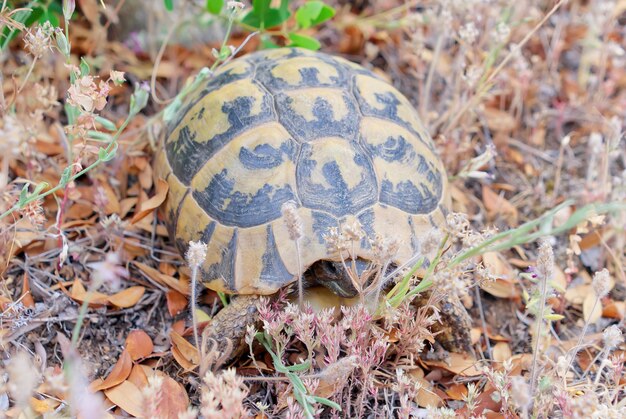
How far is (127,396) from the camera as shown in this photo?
7.56ft

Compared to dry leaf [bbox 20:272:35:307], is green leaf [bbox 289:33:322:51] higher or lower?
higher

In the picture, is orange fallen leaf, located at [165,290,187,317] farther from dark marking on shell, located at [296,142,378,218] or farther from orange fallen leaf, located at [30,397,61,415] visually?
dark marking on shell, located at [296,142,378,218]

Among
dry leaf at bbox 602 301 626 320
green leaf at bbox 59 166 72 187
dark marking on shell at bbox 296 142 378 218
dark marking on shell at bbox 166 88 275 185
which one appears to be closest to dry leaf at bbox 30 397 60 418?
green leaf at bbox 59 166 72 187

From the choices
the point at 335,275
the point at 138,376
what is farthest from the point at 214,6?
the point at 138,376

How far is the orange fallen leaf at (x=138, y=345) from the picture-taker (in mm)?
2461

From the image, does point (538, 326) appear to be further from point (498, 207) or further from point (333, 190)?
point (498, 207)

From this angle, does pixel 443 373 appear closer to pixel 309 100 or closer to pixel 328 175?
pixel 328 175

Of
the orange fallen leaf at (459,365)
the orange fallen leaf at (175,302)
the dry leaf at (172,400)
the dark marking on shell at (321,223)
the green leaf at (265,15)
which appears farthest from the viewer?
the green leaf at (265,15)

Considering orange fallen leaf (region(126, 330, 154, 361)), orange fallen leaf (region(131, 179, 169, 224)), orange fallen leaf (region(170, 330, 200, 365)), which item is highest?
orange fallen leaf (region(131, 179, 169, 224))

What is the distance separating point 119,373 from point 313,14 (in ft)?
6.05

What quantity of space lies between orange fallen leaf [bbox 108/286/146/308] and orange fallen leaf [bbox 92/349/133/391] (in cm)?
25

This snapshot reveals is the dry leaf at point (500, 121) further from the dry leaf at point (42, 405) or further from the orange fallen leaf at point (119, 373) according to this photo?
the dry leaf at point (42, 405)

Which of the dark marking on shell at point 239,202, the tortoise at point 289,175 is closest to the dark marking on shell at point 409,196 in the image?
the tortoise at point 289,175

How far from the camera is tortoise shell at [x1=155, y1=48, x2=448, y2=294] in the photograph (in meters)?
2.35
